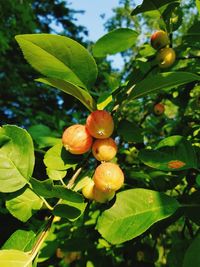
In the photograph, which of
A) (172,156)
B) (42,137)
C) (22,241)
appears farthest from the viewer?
(42,137)

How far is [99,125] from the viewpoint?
0.74 meters

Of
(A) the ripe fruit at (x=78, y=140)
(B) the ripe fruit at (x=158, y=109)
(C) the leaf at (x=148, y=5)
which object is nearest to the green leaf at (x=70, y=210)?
(A) the ripe fruit at (x=78, y=140)

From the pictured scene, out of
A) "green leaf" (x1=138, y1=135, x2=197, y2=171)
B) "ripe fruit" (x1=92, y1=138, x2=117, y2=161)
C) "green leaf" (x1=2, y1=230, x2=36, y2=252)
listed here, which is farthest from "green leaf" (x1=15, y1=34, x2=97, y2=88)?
"green leaf" (x1=2, y1=230, x2=36, y2=252)

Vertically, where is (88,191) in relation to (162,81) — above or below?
below

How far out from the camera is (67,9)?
8.23 metres

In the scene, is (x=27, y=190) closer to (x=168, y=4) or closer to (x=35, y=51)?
(x=35, y=51)

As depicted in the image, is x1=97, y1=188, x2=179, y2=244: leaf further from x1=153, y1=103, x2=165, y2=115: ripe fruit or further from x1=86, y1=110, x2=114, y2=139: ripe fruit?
x1=153, y1=103, x2=165, y2=115: ripe fruit

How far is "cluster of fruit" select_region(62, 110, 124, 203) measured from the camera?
28.5 inches

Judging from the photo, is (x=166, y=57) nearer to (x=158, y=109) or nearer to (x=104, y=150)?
(x=104, y=150)

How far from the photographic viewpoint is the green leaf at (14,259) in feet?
2.06

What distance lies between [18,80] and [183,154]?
5.74m

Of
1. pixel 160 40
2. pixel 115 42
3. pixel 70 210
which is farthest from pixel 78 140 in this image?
pixel 160 40

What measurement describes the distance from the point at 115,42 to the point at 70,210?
0.52 metres

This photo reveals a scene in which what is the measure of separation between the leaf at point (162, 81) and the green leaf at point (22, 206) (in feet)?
1.16
